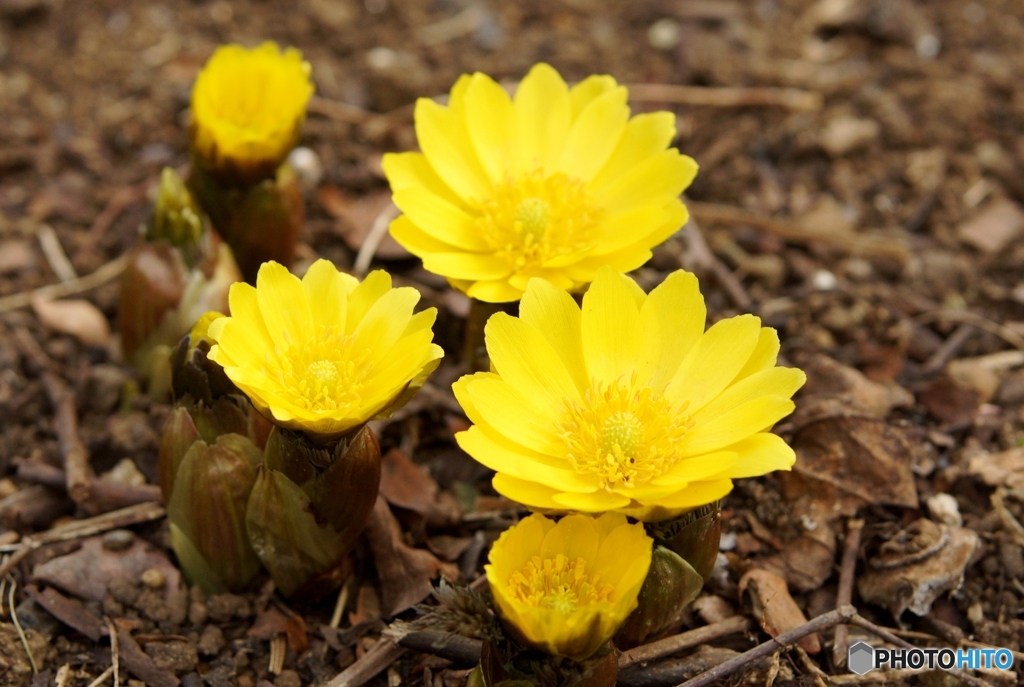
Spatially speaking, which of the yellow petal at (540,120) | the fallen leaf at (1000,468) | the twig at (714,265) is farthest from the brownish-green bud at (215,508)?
the fallen leaf at (1000,468)

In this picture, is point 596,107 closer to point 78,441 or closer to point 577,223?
point 577,223

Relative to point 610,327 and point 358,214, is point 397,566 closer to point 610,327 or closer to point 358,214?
point 610,327

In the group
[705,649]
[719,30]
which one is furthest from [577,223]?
[719,30]

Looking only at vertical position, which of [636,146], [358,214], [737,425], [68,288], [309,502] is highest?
[636,146]

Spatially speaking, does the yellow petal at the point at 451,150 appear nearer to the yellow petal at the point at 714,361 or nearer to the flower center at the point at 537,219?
the flower center at the point at 537,219

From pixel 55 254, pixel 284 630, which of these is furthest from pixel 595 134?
pixel 55 254

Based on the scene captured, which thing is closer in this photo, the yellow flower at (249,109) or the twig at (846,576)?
the twig at (846,576)
